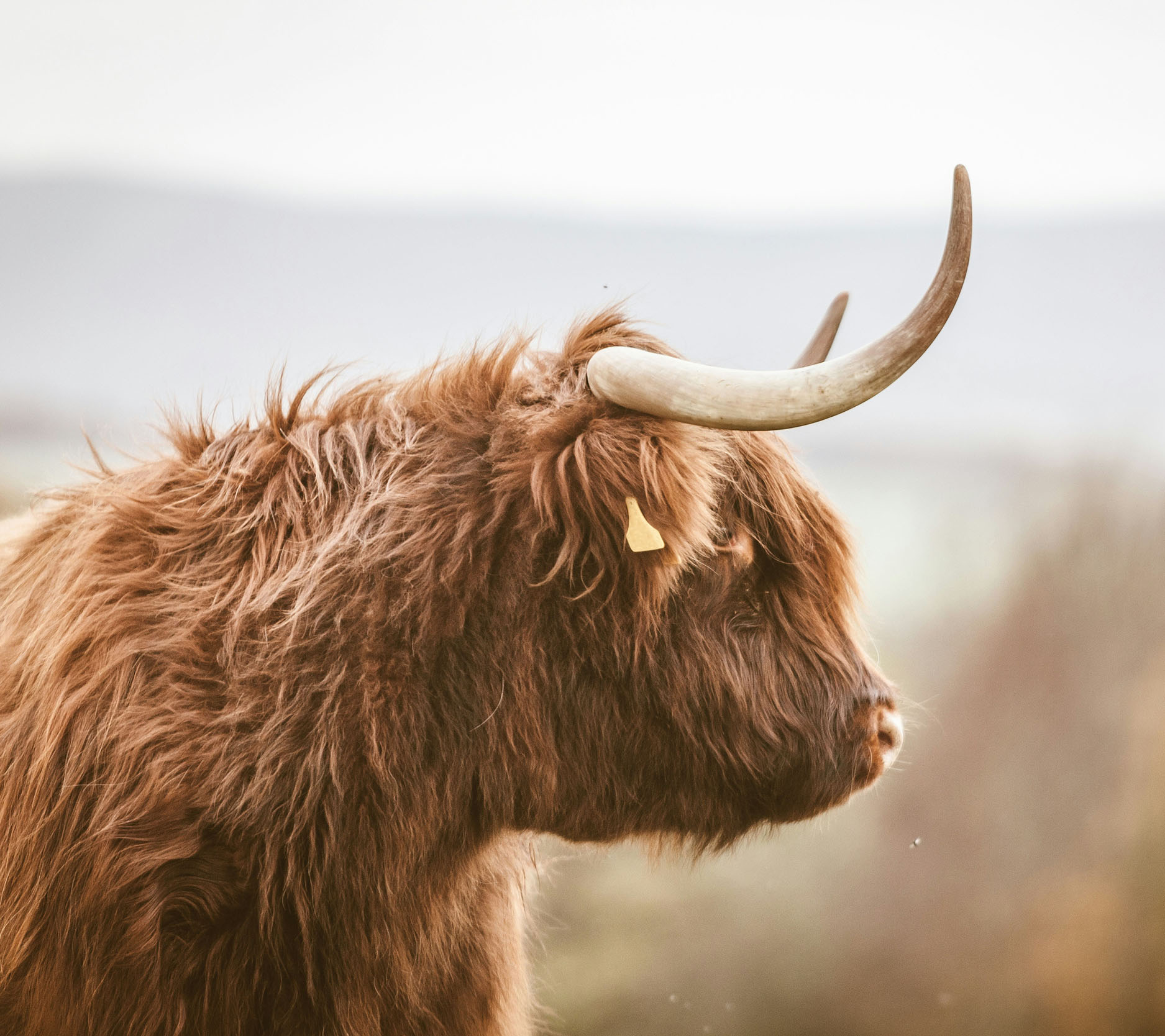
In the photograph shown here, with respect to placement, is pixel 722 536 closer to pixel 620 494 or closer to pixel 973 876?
pixel 620 494

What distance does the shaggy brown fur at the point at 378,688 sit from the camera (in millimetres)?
1361

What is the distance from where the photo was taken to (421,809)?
146 cm

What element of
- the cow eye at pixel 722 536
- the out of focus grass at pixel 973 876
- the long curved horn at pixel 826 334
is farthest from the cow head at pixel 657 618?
the out of focus grass at pixel 973 876

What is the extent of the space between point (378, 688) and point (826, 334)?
1261mm

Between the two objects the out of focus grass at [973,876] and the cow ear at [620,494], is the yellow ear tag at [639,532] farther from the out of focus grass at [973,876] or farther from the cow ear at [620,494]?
the out of focus grass at [973,876]

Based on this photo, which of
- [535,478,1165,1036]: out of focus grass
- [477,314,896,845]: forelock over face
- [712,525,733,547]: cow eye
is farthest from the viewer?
[535,478,1165,1036]: out of focus grass

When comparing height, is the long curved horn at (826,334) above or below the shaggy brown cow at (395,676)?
above

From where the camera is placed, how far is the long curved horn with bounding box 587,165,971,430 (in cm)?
116

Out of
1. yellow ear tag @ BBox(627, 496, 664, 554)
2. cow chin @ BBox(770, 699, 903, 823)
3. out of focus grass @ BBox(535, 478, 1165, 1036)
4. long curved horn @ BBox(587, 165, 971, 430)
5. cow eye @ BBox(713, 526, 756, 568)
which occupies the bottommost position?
out of focus grass @ BBox(535, 478, 1165, 1036)

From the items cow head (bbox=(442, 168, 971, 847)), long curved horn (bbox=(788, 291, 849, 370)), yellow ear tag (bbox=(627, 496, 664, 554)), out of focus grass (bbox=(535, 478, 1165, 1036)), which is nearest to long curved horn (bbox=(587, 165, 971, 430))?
cow head (bbox=(442, 168, 971, 847))

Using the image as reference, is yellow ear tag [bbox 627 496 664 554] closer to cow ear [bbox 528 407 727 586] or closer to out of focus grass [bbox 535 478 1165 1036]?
cow ear [bbox 528 407 727 586]

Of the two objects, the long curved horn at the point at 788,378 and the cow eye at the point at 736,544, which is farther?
the cow eye at the point at 736,544

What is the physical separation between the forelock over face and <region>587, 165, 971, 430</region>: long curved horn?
9 centimetres

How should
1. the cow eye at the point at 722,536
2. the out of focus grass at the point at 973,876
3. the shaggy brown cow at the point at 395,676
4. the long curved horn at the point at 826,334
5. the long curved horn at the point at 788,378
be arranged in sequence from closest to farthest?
the long curved horn at the point at 788,378, the shaggy brown cow at the point at 395,676, the cow eye at the point at 722,536, the long curved horn at the point at 826,334, the out of focus grass at the point at 973,876
